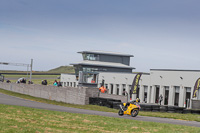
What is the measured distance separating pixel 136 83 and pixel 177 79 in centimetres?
542

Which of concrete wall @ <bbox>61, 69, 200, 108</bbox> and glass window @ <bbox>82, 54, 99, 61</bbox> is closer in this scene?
concrete wall @ <bbox>61, 69, 200, 108</bbox>

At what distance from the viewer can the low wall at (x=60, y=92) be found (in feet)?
134

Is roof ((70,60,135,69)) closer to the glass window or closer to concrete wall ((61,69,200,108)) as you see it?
the glass window

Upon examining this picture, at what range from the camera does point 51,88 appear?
52031 millimetres

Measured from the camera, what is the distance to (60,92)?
159 feet

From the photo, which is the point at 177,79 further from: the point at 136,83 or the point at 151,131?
the point at 151,131

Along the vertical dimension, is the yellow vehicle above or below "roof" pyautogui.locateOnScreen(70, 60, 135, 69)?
below

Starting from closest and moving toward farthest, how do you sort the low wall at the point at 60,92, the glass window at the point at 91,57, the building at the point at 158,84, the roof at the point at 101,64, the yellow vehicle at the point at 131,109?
the yellow vehicle at the point at 131,109 → the low wall at the point at 60,92 → the building at the point at 158,84 → the roof at the point at 101,64 → the glass window at the point at 91,57

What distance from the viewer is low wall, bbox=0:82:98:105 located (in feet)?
134

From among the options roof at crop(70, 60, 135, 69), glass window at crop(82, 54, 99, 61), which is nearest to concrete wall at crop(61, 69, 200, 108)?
roof at crop(70, 60, 135, 69)

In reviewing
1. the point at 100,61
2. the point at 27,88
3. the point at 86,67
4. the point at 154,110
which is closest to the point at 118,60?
the point at 100,61

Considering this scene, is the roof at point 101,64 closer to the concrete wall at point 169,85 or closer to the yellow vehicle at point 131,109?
the concrete wall at point 169,85

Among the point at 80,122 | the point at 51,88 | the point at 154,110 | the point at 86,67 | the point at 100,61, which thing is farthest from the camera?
the point at 100,61

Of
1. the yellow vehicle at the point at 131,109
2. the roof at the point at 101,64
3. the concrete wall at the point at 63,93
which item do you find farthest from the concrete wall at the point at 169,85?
the roof at the point at 101,64
